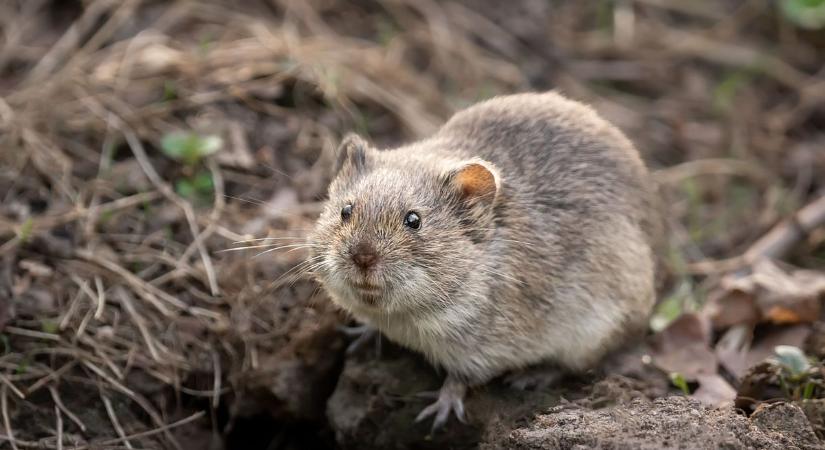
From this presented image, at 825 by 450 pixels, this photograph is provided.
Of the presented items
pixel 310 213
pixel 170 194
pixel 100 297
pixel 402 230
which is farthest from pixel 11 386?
pixel 402 230

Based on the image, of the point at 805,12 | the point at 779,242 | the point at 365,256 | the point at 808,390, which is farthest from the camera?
the point at 805,12

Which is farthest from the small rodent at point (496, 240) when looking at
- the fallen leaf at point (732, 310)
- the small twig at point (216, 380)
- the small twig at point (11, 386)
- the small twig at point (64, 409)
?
the small twig at point (11, 386)

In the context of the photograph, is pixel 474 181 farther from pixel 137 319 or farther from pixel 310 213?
pixel 137 319

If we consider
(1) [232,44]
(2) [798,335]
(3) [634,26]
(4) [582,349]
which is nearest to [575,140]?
(4) [582,349]

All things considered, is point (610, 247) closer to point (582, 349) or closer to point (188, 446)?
point (582, 349)

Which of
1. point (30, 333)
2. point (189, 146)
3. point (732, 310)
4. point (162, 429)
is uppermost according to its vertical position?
point (189, 146)

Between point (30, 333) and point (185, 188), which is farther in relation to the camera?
point (185, 188)
